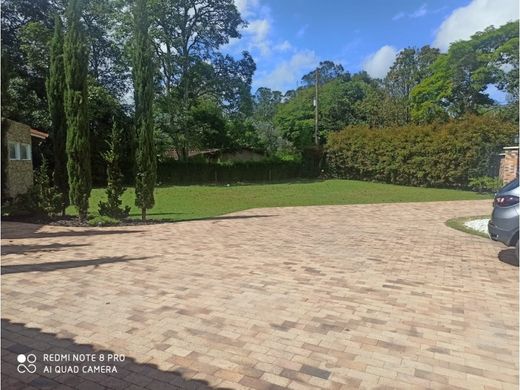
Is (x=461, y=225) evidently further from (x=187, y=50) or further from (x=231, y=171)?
(x=187, y=50)

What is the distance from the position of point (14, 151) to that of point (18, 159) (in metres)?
0.41

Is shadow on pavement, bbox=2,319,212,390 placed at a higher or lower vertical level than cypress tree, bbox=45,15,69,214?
lower

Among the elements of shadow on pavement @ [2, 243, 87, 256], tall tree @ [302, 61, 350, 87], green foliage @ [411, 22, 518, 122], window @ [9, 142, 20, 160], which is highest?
tall tree @ [302, 61, 350, 87]

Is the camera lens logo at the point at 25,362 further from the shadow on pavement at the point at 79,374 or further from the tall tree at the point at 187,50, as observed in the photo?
the tall tree at the point at 187,50

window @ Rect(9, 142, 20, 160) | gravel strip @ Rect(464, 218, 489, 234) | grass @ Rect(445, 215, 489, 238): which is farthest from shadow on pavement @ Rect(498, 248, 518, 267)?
window @ Rect(9, 142, 20, 160)

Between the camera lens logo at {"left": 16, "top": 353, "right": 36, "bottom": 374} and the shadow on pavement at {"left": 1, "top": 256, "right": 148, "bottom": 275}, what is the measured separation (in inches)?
111

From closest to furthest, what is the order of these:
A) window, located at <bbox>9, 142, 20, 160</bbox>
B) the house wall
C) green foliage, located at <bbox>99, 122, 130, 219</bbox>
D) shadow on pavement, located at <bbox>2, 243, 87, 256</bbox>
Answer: shadow on pavement, located at <bbox>2, 243, 87, 256</bbox>
green foliage, located at <bbox>99, 122, 130, 219</bbox>
the house wall
window, located at <bbox>9, 142, 20, 160</bbox>

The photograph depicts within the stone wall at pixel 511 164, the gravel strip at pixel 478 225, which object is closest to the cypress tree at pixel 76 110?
the gravel strip at pixel 478 225

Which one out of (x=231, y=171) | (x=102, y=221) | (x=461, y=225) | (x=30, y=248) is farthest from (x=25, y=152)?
(x=461, y=225)

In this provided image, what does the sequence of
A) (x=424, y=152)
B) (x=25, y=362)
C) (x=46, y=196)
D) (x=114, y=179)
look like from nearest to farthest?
1. (x=25, y=362)
2. (x=46, y=196)
3. (x=114, y=179)
4. (x=424, y=152)

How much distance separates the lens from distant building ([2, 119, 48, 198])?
16438mm

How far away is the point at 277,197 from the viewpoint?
67.2ft

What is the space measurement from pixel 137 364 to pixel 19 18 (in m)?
32.6

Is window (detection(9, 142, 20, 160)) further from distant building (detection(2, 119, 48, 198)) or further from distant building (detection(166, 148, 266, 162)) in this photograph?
distant building (detection(166, 148, 266, 162))
